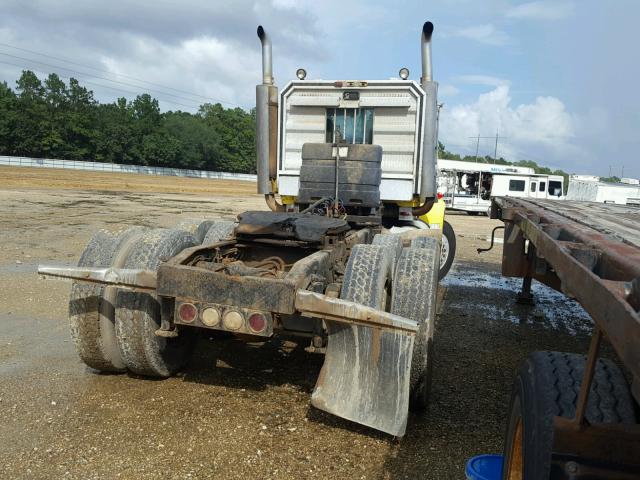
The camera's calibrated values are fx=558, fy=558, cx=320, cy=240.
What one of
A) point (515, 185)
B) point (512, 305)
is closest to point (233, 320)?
point (512, 305)

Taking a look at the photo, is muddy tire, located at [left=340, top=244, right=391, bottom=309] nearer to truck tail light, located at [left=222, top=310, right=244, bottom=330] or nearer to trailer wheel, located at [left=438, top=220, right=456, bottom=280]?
truck tail light, located at [left=222, top=310, right=244, bottom=330]

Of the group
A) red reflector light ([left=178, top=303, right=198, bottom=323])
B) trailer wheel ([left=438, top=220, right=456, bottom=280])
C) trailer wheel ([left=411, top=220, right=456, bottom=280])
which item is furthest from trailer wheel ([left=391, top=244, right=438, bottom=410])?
trailer wheel ([left=438, top=220, right=456, bottom=280])

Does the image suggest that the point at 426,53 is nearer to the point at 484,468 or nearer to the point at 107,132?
the point at 484,468

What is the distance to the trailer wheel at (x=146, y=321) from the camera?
389 centimetres

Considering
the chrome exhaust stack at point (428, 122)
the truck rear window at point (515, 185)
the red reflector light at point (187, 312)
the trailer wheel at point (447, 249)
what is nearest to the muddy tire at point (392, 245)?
the red reflector light at point (187, 312)

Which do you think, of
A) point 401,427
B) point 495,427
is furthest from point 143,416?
point 495,427

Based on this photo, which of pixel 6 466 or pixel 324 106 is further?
pixel 324 106

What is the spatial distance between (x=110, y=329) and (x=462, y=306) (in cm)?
505

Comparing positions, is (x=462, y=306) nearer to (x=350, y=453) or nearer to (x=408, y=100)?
(x=408, y=100)

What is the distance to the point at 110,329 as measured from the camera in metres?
4.04

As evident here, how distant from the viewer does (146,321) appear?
3.89 metres

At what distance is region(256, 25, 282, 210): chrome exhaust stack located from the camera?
7.07m

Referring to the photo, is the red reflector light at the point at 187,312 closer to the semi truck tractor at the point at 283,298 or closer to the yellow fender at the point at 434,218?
the semi truck tractor at the point at 283,298

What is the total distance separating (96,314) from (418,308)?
7.52ft
